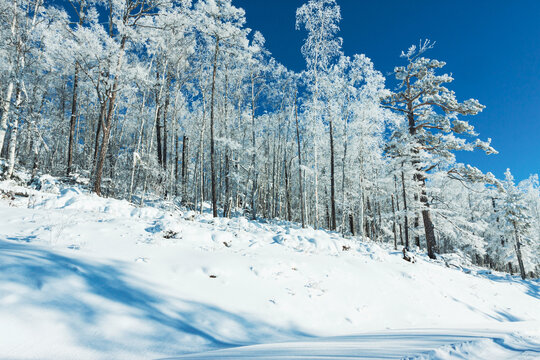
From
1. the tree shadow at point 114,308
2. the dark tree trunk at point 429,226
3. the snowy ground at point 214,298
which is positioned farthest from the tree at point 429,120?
the tree shadow at point 114,308

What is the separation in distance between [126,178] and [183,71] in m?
8.63

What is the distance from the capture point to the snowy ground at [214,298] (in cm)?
260

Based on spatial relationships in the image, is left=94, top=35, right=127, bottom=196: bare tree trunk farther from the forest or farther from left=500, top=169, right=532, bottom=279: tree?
left=500, top=169, right=532, bottom=279: tree

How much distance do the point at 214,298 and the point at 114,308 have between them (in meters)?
1.64

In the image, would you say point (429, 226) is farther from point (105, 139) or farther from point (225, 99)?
point (105, 139)

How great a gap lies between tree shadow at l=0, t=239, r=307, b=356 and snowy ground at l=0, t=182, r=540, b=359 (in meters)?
0.02

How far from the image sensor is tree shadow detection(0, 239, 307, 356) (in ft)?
9.66

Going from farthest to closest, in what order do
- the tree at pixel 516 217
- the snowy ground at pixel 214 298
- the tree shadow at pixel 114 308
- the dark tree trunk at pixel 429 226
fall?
the tree at pixel 516 217, the dark tree trunk at pixel 429 226, the tree shadow at pixel 114 308, the snowy ground at pixel 214 298

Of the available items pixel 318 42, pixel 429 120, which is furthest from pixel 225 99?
pixel 429 120

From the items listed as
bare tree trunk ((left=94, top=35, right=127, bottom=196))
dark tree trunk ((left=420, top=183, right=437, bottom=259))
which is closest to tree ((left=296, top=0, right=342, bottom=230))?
dark tree trunk ((left=420, top=183, right=437, bottom=259))

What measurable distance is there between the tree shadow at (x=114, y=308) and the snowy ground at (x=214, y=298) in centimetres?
2

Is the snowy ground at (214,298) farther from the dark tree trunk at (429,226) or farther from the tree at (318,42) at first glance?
the tree at (318,42)

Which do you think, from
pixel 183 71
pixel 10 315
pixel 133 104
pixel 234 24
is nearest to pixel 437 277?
pixel 10 315

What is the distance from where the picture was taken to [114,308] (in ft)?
11.0
